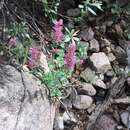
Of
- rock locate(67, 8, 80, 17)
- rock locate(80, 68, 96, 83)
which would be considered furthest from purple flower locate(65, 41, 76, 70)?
rock locate(67, 8, 80, 17)

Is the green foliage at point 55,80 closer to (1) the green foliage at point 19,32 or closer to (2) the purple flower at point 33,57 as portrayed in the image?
(2) the purple flower at point 33,57

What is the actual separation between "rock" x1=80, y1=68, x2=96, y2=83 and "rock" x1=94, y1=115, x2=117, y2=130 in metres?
0.31

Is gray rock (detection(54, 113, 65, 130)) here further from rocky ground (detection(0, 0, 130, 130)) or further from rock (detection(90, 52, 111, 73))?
rock (detection(90, 52, 111, 73))

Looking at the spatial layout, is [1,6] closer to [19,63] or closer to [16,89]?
[19,63]

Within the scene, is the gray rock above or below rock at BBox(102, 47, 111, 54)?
below

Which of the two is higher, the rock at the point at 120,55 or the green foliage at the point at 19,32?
the green foliage at the point at 19,32

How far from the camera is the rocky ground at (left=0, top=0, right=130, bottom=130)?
3057mm

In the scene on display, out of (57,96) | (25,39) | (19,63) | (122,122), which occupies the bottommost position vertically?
(122,122)

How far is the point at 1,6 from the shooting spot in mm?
2994

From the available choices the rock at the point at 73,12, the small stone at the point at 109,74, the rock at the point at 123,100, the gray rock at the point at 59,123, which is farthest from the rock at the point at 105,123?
the rock at the point at 73,12

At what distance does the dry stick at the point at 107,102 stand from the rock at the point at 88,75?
0.17 meters

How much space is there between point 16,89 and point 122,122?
87 centimetres

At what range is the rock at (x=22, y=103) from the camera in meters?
2.62

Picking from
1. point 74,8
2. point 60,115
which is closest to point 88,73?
point 60,115
